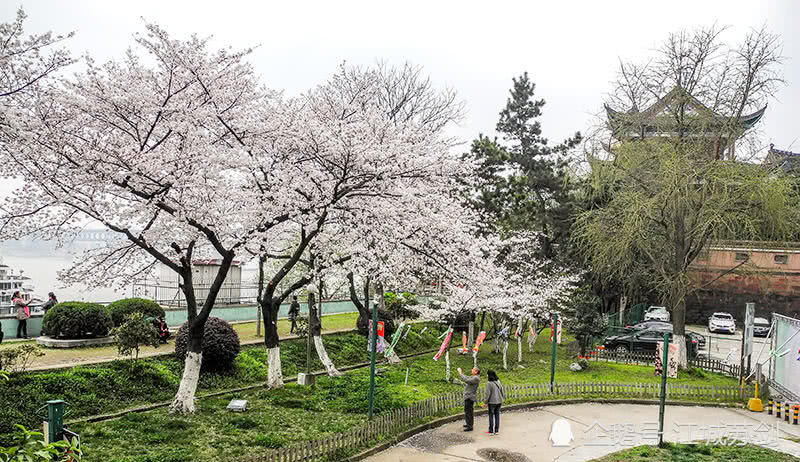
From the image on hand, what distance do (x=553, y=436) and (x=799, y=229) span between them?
50.9 feet

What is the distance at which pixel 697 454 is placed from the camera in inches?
513

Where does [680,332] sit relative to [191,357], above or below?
below

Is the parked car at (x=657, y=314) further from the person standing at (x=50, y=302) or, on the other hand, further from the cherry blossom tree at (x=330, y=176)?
the person standing at (x=50, y=302)

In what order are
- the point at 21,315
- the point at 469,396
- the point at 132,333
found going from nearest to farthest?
the point at 469,396 → the point at 132,333 → the point at 21,315

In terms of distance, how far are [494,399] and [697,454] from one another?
4580mm

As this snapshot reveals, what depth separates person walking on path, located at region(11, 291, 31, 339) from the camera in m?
18.4

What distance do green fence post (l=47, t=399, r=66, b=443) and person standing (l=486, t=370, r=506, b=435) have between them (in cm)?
926

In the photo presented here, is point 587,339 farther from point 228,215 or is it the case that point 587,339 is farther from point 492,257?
point 228,215

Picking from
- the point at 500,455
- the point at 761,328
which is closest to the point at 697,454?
the point at 500,455

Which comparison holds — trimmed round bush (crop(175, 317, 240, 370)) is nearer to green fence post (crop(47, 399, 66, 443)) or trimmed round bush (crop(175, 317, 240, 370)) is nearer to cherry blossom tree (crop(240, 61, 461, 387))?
cherry blossom tree (crop(240, 61, 461, 387))

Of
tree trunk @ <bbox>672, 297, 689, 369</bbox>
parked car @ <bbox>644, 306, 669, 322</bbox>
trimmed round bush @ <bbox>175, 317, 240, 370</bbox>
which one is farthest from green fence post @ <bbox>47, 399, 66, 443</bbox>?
parked car @ <bbox>644, 306, 669, 322</bbox>

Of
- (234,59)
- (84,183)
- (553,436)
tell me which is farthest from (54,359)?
(553,436)

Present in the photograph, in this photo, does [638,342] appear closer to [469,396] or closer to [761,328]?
[761,328]

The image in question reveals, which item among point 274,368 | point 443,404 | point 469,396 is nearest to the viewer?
point 469,396
